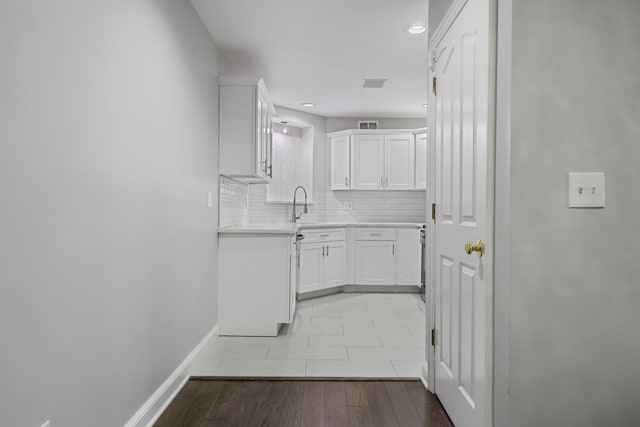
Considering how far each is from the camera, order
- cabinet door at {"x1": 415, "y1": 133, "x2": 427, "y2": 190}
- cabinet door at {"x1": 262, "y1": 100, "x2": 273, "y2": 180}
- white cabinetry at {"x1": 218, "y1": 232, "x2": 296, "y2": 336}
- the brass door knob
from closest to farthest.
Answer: the brass door knob, white cabinetry at {"x1": 218, "y1": 232, "x2": 296, "y2": 336}, cabinet door at {"x1": 262, "y1": 100, "x2": 273, "y2": 180}, cabinet door at {"x1": 415, "y1": 133, "x2": 427, "y2": 190}

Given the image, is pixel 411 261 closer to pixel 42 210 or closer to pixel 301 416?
pixel 301 416

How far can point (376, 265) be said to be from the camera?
531 cm

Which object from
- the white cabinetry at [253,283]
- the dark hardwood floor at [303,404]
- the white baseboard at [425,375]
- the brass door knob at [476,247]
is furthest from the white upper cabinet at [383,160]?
the brass door knob at [476,247]

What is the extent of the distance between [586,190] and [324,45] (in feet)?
8.52

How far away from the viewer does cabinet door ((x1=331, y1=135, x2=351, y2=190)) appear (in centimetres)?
575

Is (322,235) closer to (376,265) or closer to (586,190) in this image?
(376,265)

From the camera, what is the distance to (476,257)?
1.66 metres

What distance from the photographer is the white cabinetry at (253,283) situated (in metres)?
3.41

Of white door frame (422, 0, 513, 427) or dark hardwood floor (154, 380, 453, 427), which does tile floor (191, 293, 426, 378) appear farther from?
white door frame (422, 0, 513, 427)

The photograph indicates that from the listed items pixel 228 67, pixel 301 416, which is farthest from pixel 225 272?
pixel 228 67

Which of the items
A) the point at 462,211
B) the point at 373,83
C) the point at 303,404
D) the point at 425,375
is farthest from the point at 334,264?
the point at 462,211

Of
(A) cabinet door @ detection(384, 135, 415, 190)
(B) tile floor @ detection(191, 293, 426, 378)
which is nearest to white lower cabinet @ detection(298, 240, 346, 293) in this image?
(B) tile floor @ detection(191, 293, 426, 378)

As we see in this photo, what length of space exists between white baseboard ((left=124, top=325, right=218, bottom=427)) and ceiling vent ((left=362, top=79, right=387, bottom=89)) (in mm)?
3091

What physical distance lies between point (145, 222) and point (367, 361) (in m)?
1.80
